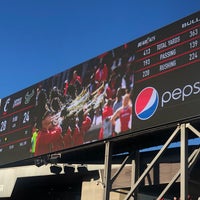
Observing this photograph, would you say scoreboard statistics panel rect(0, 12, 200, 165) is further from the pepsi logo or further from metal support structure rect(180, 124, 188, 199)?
metal support structure rect(180, 124, 188, 199)

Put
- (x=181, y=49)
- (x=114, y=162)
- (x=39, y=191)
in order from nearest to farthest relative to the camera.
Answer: (x=181, y=49) < (x=114, y=162) < (x=39, y=191)

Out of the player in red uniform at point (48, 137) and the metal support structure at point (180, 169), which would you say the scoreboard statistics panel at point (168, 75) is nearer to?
the metal support structure at point (180, 169)

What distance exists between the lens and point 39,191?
30.6 m

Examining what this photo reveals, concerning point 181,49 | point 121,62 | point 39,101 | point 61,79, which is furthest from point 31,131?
point 181,49

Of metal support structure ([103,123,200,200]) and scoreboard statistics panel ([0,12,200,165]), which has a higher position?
scoreboard statistics panel ([0,12,200,165])

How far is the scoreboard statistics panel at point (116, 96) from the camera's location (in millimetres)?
16516

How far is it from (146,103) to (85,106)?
370 centimetres

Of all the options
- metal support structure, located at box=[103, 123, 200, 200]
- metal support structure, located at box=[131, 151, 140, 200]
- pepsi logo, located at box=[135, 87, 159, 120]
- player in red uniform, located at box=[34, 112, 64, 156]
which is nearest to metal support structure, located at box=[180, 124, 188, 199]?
metal support structure, located at box=[103, 123, 200, 200]

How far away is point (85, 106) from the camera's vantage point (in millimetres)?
20344

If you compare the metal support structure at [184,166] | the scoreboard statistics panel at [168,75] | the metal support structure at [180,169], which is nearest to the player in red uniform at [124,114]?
the scoreboard statistics panel at [168,75]

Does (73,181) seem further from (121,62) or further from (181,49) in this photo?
(181,49)

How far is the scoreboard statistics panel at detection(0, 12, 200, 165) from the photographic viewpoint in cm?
1652

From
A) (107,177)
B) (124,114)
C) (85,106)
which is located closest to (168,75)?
(124,114)

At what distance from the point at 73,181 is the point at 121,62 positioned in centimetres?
985
